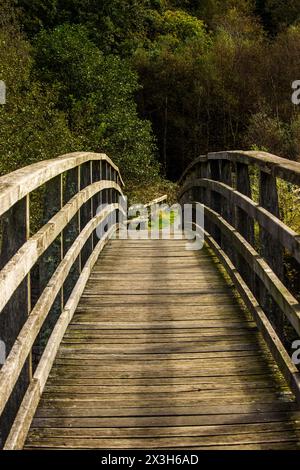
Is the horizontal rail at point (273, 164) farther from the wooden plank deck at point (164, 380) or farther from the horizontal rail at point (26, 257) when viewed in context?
the horizontal rail at point (26, 257)

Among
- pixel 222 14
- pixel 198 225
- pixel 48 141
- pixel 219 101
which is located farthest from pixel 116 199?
pixel 222 14

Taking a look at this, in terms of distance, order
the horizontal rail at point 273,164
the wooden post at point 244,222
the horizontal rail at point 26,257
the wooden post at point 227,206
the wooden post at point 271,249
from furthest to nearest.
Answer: the wooden post at point 227,206 → the wooden post at point 244,222 → the wooden post at point 271,249 → the horizontal rail at point 273,164 → the horizontal rail at point 26,257

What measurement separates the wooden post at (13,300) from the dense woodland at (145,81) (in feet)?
45.2

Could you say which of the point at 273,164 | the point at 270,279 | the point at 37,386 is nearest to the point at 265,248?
the point at 270,279

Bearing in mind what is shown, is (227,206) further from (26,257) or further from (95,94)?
(95,94)

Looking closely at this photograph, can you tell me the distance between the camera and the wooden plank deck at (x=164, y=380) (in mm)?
3240

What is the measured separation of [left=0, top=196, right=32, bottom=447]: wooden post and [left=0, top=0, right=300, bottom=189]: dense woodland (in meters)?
13.8

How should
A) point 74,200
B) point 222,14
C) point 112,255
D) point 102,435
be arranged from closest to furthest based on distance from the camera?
point 102,435 < point 74,200 < point 112,255 < point 222,14

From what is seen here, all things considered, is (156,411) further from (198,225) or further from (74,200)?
(198,225)

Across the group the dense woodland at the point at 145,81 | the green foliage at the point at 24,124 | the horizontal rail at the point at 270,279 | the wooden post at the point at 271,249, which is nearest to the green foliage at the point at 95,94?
the dense woodland at the point at 145,81

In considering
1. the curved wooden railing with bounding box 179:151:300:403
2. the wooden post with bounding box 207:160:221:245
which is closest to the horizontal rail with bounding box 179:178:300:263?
the curved wooden railing with bounding box 179:151:300:403

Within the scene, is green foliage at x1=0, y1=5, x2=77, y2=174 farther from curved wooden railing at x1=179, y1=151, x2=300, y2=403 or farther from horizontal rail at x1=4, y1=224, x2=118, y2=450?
horizontal rail at x1=4, y1=224, x2=118, y2=450

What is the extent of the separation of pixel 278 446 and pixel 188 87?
31.7 metres
